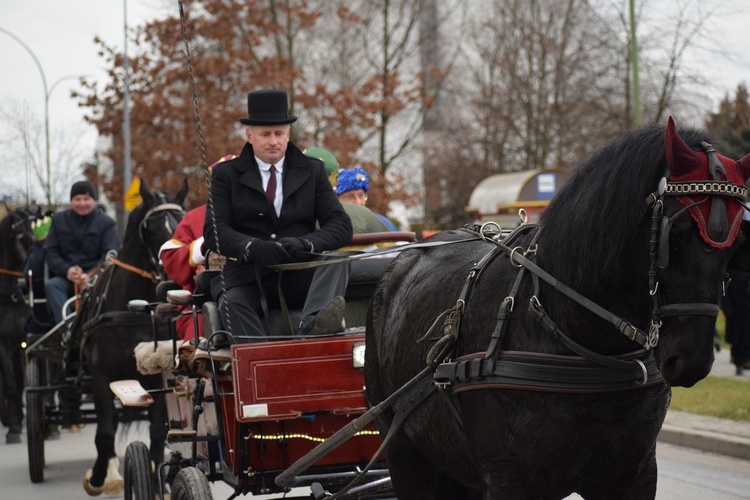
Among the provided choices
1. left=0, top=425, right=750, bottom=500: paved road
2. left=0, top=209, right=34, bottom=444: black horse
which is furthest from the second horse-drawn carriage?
left=0, top=209, right=34, bottom=444: black horse

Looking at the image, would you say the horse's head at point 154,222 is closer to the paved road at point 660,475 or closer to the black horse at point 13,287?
the paved road at point 660,475

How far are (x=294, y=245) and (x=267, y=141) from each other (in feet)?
2.20

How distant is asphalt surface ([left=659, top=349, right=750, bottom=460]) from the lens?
31.6 feet

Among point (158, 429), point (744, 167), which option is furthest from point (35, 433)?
point (744, 167)

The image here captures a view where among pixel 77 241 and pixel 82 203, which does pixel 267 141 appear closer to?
pixel 82 203

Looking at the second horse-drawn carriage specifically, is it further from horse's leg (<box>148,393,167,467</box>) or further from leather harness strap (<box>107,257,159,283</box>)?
leather harness strap (<box>107,257,159,283</box>)

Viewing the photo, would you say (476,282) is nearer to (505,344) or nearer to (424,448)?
(505,344)

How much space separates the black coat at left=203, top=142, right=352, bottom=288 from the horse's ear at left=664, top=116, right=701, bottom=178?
282cm

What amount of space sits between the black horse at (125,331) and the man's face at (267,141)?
3.02m

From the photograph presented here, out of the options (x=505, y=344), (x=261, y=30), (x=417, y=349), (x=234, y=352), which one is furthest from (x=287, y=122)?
(x=261, y=30)

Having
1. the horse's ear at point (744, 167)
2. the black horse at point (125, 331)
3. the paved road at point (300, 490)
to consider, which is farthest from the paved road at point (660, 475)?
the horse's ear at point (744, 167)

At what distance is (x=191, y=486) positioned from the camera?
5.86 meters

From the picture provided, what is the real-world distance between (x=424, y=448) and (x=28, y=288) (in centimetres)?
983

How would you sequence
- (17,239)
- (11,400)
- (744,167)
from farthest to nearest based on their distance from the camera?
(17,239)
(11,400)
(744,167)
